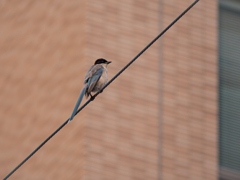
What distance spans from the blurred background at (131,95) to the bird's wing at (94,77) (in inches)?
107

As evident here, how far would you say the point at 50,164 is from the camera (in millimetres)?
12430

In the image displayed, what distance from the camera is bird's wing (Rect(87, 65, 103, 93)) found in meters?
8.63

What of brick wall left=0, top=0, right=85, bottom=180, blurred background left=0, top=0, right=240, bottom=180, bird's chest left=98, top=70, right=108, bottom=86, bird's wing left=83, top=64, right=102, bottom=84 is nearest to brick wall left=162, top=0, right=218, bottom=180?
blurred background left=0, top=0, right=240, bottom=180

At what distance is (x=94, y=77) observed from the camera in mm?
8773

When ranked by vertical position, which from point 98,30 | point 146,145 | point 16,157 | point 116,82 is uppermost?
point 98,30

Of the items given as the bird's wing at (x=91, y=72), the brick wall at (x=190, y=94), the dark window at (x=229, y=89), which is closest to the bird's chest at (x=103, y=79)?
the bird's wing at (x=91, y=72)

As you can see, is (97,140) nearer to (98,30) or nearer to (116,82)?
(116,82)

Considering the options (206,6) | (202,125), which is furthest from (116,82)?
(206,6)

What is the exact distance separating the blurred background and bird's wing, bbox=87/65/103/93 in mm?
2708

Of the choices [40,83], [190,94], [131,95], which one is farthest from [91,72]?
[40,83]

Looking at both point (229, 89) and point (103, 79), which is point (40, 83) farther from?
point (103, 79)

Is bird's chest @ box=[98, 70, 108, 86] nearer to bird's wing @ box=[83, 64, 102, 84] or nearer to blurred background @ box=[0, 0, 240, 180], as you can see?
bird's wing @ box=[83, 64, 102, 84]

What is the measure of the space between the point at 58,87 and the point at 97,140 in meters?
1.74

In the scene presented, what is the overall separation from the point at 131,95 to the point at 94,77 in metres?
3.50
